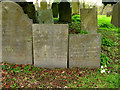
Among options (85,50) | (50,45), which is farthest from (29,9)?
(85,50)

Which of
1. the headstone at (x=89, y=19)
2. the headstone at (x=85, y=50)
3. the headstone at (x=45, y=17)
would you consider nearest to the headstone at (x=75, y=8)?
the headstone at (x=45, y=17)

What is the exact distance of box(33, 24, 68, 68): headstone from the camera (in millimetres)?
4488

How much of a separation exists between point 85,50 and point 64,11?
4.44 meters

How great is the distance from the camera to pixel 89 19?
6.36 m

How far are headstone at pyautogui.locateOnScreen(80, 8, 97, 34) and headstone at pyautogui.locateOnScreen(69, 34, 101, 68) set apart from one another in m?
1.86

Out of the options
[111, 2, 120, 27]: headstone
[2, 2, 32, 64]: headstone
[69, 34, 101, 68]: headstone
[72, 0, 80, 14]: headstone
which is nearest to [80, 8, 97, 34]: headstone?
[69, 34, 101, 68]: headstone

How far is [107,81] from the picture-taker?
4039 mm

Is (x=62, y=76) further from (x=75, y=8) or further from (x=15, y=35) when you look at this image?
(x=75, y=8)

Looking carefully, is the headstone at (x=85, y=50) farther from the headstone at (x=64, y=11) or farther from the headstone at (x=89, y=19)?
the headstone at (x=64, y=11)

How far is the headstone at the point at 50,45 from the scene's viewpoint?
4.49 m

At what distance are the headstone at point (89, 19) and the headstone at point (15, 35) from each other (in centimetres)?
272

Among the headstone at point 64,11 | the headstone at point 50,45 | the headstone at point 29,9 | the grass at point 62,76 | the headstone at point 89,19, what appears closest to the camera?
the grass at point 62,76

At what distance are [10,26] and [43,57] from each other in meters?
1.41

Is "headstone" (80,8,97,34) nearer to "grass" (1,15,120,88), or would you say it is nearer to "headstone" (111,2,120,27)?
"grass" (1,15,120,88)
